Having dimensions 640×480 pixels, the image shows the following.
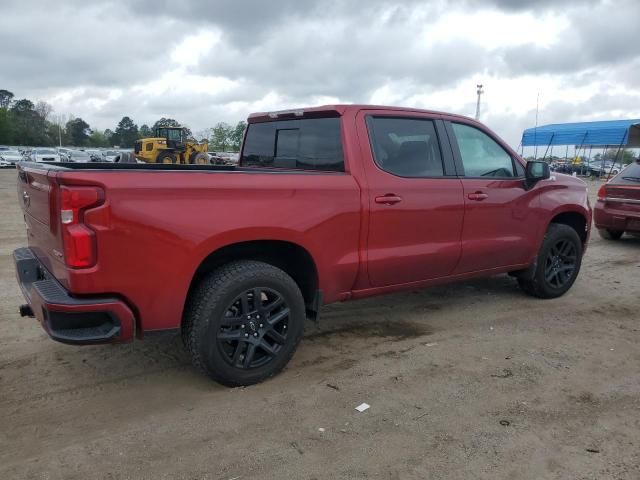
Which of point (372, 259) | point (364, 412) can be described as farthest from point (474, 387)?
point (372, 259)

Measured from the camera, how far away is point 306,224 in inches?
141

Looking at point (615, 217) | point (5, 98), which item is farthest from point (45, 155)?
point (5, 98)

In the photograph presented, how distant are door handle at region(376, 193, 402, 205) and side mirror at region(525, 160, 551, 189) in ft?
5.68

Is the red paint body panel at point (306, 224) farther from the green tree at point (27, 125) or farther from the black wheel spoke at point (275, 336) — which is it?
the green tree at point (27, 125)

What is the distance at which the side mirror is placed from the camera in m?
5.03

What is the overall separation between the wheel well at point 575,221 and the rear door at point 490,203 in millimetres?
703

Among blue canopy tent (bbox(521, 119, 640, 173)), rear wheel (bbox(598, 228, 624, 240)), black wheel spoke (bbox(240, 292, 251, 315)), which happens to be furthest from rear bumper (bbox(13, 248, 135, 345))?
blue canopy tent (bbox(521, 119, 640, 173))

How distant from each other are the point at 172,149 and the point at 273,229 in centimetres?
2514

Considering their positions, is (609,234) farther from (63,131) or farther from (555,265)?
(63,131)

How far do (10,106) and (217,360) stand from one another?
12994 cm

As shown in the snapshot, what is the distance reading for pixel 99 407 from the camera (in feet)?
10.8

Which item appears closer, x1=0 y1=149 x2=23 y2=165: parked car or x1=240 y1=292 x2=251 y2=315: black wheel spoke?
x1=240 y1=292 x2=251 y2=315: black wheel spoke

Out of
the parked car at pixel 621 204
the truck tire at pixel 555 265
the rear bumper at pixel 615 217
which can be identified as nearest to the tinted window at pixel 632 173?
the parked car at pixel 621 204

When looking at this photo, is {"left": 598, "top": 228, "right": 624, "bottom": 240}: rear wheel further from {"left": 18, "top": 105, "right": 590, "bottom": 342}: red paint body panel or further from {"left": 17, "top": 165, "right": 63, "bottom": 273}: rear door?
{"left": 17, "top": 165, "right": 63, "bottom": 273}: rear door
